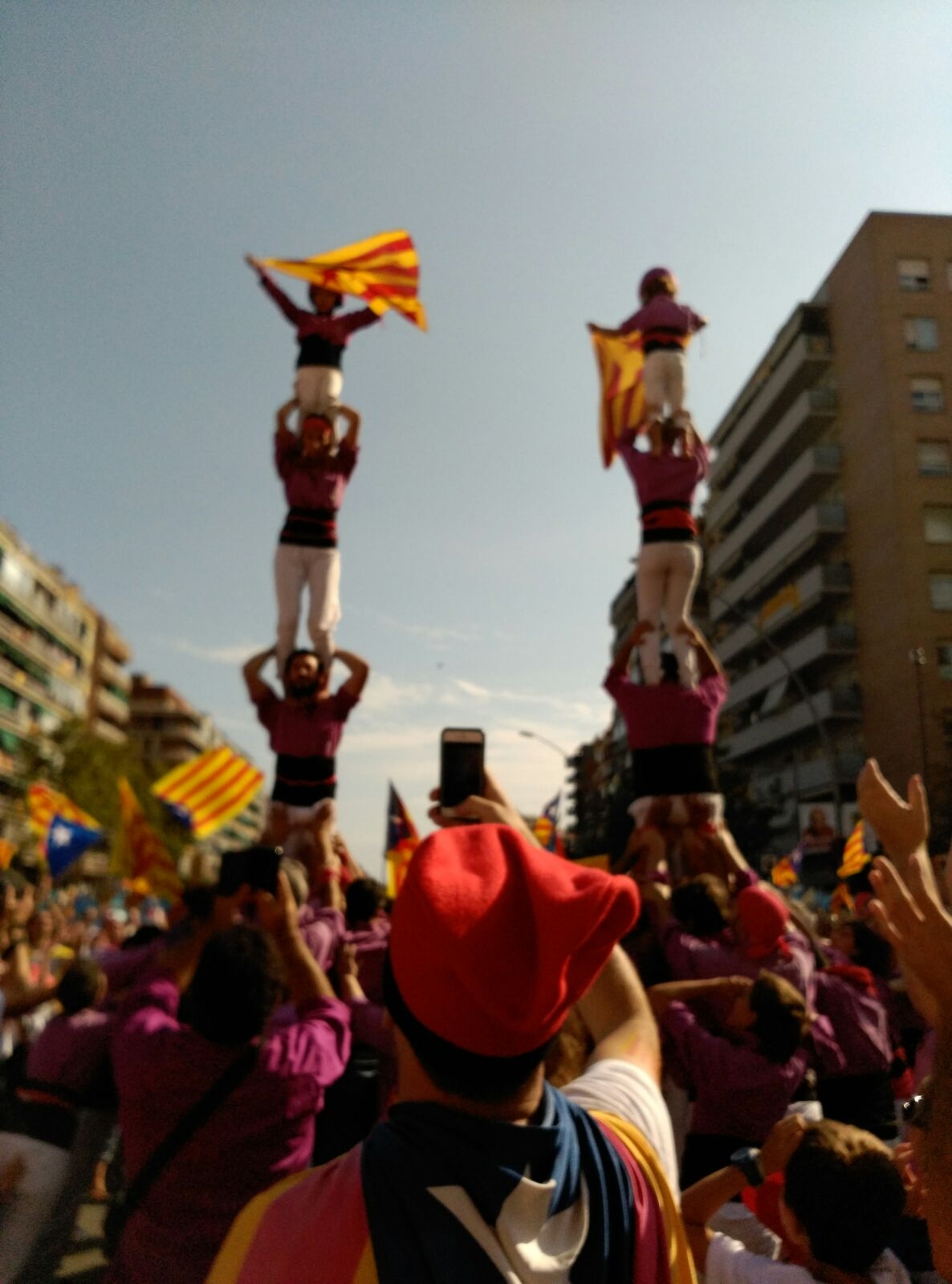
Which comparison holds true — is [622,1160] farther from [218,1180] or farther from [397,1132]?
[218,1180]

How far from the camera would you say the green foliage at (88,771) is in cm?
4228

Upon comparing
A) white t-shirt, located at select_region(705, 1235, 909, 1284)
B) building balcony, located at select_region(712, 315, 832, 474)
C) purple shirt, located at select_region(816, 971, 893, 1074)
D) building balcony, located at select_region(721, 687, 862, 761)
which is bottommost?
white t-shirt, located at select_region(705, 1235, 909, 1284)

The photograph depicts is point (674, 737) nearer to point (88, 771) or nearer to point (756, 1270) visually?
point (756, 1270)

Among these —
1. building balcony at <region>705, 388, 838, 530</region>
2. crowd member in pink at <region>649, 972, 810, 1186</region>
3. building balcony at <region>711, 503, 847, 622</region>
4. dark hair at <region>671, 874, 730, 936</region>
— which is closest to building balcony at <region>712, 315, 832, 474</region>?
building balcony at <region>705, 388, 838, 530</region>

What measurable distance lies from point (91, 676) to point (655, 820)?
218 feet

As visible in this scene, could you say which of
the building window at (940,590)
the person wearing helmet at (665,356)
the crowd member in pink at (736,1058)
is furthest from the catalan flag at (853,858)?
the building window at (940,590)

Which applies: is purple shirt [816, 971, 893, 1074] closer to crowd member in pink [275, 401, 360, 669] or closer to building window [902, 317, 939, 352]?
crowd member in pink [275, 401, 360, 669]

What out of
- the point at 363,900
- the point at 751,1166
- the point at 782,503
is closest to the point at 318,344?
the point at 363,900

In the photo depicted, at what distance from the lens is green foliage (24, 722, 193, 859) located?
4228cm

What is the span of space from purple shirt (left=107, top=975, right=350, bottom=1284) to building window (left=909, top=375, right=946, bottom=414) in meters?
32.2

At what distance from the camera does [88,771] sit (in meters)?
44.0

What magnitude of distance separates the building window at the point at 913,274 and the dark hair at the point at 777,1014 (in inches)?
1295

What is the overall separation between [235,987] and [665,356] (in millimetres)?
7340

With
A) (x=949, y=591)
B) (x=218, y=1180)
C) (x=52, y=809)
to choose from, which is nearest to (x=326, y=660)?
(x=52, y=809)
